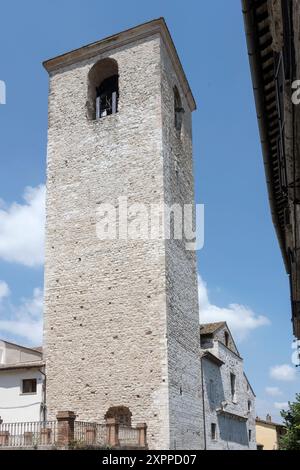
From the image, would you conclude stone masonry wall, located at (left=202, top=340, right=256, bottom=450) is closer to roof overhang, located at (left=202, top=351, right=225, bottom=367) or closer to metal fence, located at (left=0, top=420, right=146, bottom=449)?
roof overhang, located at (left=202, top=351, right=225, bottom=367)

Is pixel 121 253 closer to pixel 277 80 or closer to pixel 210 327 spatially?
pixel 210 327

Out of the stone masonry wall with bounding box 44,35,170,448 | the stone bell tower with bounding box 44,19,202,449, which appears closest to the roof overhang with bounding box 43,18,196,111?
the stone bell tower with bounding box 44,19,202,449

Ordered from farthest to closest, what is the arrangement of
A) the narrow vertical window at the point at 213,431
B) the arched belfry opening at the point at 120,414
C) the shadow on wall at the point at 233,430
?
1. the shadow on wall at the point at 233,430
2. the narrow vertical window at the point at 213,431
3. the arched belfry opening at the point at 120,414

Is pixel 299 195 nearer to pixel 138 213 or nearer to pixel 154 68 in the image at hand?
pixel 138 213

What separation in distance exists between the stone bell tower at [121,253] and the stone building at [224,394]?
1335 mm

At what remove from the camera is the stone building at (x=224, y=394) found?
2059cm

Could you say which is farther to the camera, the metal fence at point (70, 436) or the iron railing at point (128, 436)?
the iron railing at point (128, 436)

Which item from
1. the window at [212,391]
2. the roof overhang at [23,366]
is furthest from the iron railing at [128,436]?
the window at [212,391]

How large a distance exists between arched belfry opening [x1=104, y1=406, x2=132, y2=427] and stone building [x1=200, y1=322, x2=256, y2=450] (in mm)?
4299

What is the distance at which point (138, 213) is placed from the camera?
18688mm

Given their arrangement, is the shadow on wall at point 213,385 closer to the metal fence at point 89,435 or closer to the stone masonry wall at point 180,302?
the stone masonry wall at point 180,302

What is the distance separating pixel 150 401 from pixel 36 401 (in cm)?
384

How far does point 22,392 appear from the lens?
17.4 metres

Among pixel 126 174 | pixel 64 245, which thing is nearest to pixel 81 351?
pixel 64 245
